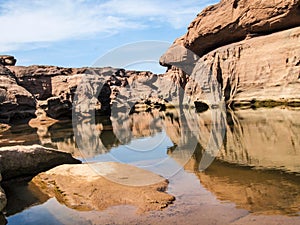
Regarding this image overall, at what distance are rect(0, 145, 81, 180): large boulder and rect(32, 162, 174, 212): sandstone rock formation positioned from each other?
62 cm

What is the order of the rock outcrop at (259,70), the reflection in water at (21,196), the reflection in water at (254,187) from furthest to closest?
the rock outcrop at (259,70) < the reflection in water at (21,196) < the reflection in water at (254,187)

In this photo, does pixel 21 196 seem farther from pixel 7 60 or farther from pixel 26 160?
pixel 7 60

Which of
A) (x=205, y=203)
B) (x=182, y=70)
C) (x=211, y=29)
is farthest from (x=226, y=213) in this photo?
(x=182, y=70)

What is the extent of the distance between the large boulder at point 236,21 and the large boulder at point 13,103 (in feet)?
84.8

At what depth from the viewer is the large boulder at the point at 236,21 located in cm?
3353

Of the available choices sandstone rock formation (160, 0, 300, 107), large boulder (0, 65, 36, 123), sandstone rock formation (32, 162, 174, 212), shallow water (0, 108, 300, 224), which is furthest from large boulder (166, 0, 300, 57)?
sandstone rock formation (32, 162, 174, 212)

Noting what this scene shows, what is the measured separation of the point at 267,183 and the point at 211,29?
39209 mm

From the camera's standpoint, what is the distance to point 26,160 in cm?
948

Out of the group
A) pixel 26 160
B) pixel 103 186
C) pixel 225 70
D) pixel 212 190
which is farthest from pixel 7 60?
pixel 212 190

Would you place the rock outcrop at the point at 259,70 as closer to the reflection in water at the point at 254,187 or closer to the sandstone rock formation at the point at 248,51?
the sandstone rock formation at the point at 248,51

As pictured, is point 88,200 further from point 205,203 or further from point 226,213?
point 226,213

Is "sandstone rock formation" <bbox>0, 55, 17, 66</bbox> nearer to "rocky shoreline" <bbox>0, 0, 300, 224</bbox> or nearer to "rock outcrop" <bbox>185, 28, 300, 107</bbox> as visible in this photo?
"rocky shoreline" <bbox>0, 0, 300, 224</bbox>

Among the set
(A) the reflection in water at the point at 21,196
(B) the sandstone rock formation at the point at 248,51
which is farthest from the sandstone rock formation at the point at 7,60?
(A) the reflection in water at the point at 21,196

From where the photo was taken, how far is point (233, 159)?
10.4 m
